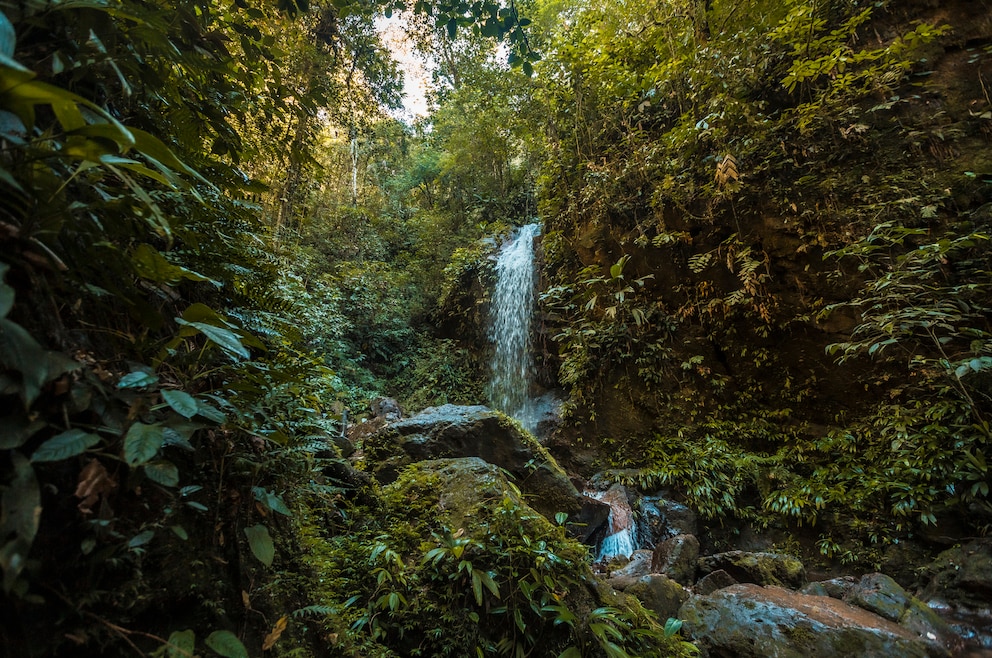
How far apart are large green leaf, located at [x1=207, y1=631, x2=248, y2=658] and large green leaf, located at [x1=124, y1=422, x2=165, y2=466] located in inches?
20.5

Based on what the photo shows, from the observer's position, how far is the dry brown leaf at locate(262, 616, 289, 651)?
140cm

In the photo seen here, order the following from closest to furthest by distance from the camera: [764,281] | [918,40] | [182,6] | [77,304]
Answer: [77,304] < [182,6] < [918,40] < [764,281]

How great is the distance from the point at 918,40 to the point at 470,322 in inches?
343

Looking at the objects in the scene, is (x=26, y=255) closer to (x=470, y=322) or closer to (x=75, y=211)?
(x=75, y=211)

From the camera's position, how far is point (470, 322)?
421 inches

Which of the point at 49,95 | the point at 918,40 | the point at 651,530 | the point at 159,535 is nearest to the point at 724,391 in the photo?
the point at 651,530

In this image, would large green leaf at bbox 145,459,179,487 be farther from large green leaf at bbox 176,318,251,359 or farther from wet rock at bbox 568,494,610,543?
wet rock at bbox 568,494,610,543

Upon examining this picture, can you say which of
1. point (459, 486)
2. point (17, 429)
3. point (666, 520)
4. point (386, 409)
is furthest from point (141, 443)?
point (386, 409)

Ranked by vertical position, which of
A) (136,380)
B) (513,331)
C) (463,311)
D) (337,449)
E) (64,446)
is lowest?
(337,449)

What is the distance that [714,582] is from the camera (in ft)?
12.2

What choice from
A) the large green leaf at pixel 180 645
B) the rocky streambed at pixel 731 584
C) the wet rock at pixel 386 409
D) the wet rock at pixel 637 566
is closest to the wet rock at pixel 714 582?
the rocky streambed at pixel 731 584

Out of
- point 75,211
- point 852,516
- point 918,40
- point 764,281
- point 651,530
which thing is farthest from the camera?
point 764,281

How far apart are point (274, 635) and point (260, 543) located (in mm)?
356

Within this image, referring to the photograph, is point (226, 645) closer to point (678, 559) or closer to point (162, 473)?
point (162, 473)
